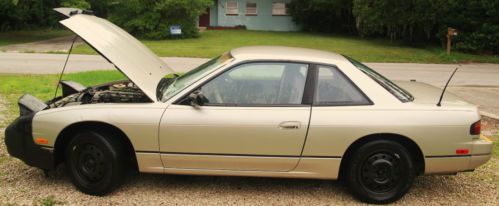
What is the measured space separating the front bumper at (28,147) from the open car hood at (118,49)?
0.89m

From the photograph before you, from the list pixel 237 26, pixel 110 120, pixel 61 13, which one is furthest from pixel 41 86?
pixel 237 26

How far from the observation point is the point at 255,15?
135ft

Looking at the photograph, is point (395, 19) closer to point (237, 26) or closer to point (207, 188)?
point (237, 26)


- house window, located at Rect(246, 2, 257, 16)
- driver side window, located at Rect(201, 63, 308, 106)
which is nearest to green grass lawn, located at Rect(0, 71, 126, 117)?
driver side window, located at Rect(201, 63, 308, 106)

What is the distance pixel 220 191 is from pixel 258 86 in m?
1.06

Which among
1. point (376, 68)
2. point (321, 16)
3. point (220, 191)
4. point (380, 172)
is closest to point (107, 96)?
point (220, 191)

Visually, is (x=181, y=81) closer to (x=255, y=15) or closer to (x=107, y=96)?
(x=107, y=96)

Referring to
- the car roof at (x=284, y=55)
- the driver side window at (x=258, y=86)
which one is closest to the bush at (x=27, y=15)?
the car roof at (x=284, y=55)

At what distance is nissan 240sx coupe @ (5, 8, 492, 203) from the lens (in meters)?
4.41

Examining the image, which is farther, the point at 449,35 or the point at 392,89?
the point at 449,35

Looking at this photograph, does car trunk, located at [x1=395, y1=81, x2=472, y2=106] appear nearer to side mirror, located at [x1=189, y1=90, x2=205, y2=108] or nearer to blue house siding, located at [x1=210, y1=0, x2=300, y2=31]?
side mirror, located at [x1=189, y1=90, x2=205, y2=108]

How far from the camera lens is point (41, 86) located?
35.1 feet

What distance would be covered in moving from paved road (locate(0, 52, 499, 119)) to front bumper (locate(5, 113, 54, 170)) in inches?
340

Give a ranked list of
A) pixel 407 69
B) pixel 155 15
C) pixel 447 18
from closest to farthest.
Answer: pixel 407 69 → pixel 447 18 → pixel 155 15
